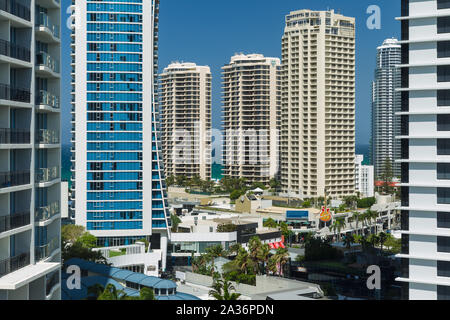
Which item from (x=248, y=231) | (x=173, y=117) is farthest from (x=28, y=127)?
(x=173, y=117)

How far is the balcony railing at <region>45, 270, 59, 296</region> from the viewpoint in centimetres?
1652

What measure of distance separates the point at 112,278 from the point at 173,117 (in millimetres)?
73498

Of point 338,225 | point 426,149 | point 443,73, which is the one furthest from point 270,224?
point 443,73

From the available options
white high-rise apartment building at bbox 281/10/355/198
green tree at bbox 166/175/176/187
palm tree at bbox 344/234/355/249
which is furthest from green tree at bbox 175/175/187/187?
palm tree at bbox 344/234/355/249

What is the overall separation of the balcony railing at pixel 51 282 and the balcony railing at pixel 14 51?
18.2ft

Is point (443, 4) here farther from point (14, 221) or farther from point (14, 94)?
point (14, 221)

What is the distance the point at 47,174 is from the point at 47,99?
197 centimetres

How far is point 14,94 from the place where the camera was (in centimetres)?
1486

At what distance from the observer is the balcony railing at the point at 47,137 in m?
16.8

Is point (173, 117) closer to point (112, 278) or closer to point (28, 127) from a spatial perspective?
point (112, 278)

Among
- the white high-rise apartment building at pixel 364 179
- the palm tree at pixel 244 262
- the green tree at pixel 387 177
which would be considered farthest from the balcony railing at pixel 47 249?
the green tree at pixel 387 177

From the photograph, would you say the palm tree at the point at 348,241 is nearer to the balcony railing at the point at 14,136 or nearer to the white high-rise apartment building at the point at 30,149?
the white high-rise apartment building at the point at 30,149

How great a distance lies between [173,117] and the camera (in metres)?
104

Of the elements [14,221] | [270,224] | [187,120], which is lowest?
[270,224]
